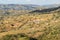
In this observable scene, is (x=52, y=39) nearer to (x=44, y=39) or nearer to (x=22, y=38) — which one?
(x=44, y=39)

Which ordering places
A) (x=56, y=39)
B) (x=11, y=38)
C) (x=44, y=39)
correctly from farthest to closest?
1. (x=56, y=39)
2. (x=44, y=39)
3. (x=11, y=38)

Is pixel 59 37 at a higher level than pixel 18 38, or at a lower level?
lower

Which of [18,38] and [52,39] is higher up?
[18,38]

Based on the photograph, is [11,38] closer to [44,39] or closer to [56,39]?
[44,39]

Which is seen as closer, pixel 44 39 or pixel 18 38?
pixel 18 38

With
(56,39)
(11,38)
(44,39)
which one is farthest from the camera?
(56,39)

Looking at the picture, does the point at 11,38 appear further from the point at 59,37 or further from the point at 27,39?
the point at 59,37

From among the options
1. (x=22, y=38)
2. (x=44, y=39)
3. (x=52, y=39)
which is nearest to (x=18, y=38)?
(x=22, y=38)

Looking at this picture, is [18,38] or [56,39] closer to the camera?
[18,38]

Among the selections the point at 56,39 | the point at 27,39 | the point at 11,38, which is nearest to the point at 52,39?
the point at 56,39
